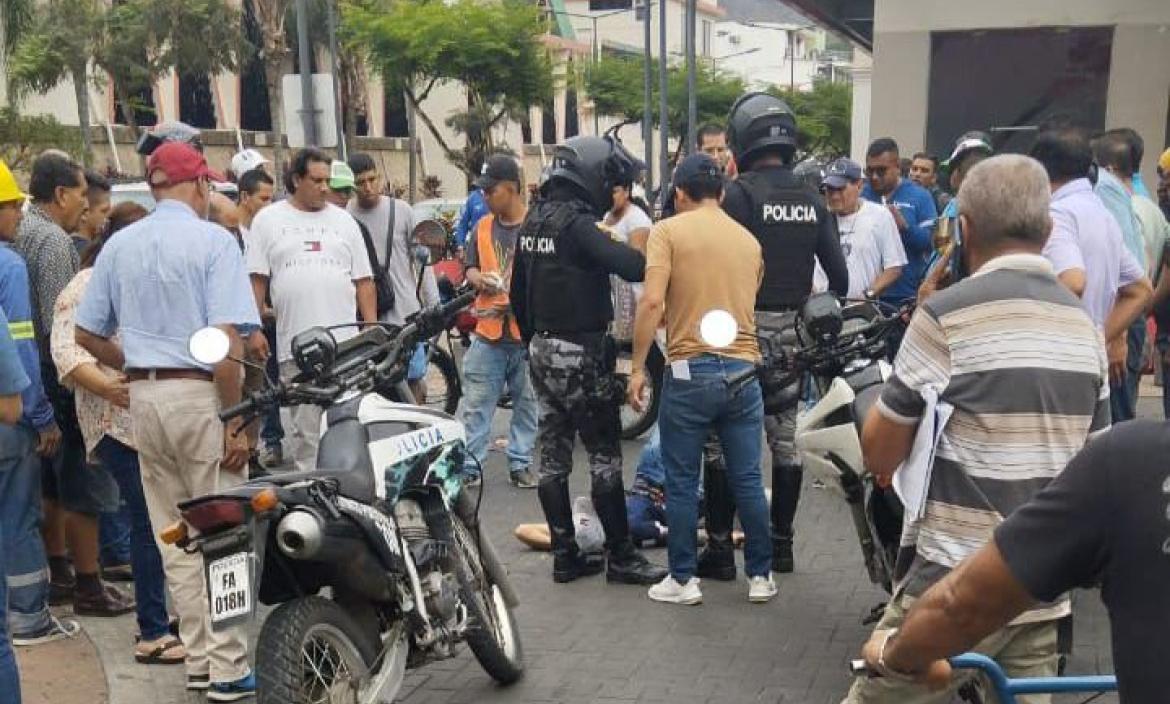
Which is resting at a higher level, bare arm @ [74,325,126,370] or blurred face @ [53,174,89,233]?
blurred face @ [53,174,89,233]

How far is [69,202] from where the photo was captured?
5684 mm

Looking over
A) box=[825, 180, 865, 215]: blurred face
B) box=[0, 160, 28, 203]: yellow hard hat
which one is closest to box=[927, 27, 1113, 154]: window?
box=[825, 180, 865, 215]: blurred face

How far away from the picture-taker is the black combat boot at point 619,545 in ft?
19.4

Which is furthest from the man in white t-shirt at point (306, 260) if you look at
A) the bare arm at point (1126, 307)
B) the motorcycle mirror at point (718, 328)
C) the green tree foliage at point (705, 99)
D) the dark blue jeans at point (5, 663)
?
the green tree foliage at point (705, 99)

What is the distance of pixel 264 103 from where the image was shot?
43.6m

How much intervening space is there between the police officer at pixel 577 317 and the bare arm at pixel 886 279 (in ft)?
6.68

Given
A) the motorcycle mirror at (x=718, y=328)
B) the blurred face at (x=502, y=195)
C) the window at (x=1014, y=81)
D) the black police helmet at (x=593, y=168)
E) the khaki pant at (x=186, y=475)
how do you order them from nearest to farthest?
the khaki pant at (x=186, y=475) → the motorcycle mirror at (x=718, y=328) → the black police helmet at (x=593, y=168) → the blurred face at (x=502, y=195) → the window at (x=1014, y=81)

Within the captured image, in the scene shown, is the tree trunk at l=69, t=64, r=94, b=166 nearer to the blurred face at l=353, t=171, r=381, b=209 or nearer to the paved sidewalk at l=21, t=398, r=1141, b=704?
the blurred face at l=353, t=171, r=381, b=209

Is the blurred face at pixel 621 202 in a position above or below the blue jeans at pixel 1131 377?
above

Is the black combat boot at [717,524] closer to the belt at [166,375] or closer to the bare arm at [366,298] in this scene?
the bare arm at [366,298]

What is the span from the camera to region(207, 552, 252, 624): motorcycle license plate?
3.69 m

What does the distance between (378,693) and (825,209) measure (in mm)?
3182

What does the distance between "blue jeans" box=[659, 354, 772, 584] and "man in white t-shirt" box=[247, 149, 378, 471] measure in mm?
1900

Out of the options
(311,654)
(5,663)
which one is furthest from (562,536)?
(5,663)
